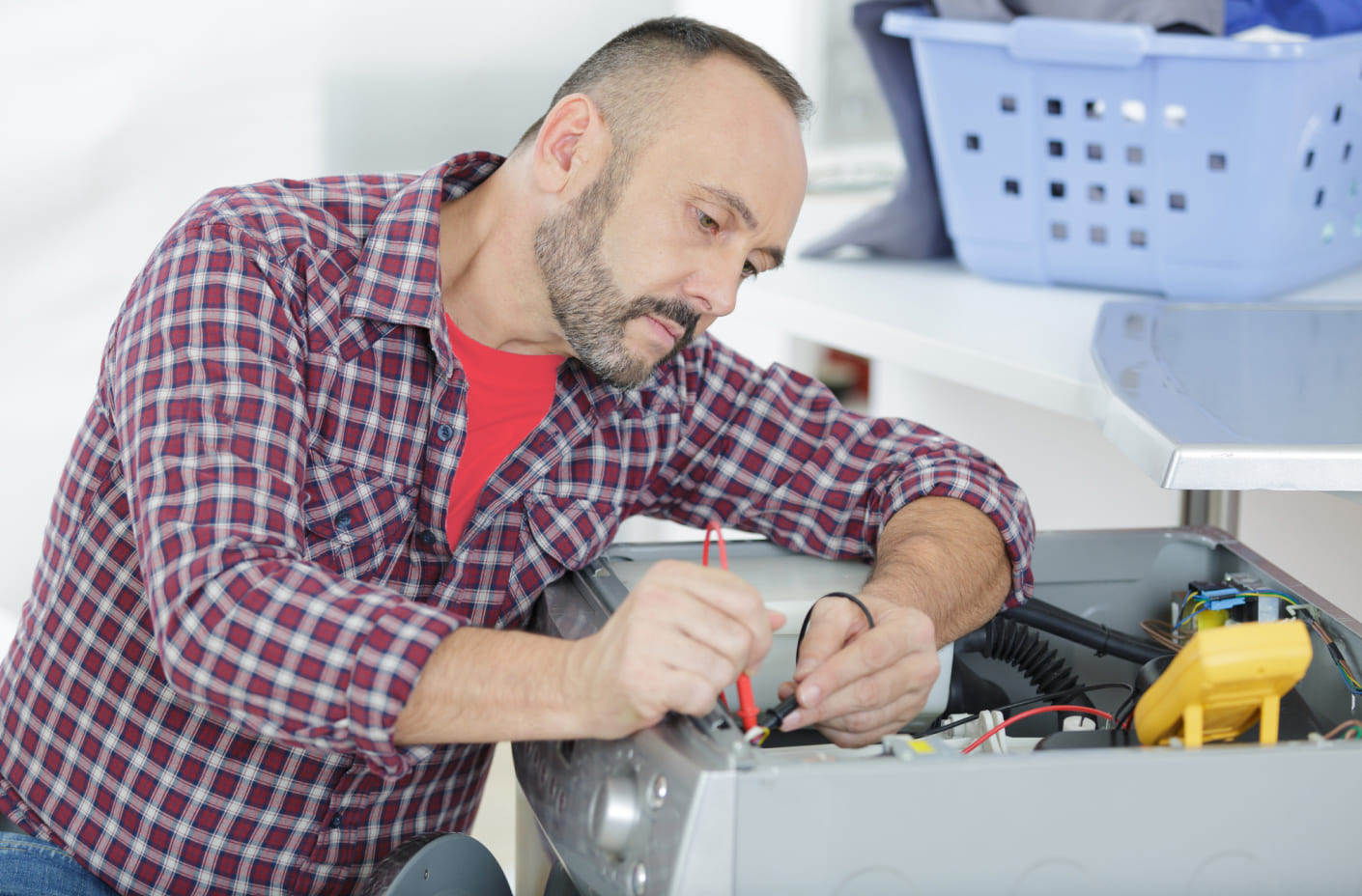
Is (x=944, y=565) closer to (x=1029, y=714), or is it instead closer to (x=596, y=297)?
(x=1029, y=714)

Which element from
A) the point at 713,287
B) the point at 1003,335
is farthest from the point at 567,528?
the point at 1003,335

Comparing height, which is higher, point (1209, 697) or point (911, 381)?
point (1209, 697)

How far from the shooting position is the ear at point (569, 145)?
107 centimetres

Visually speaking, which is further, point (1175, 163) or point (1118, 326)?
point (1175, 163)

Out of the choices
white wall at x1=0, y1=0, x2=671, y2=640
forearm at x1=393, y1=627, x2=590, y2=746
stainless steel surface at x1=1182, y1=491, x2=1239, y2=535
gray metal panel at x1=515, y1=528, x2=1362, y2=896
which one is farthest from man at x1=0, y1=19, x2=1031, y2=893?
white wall at x1=0, y1=0, x2=671, y2=640

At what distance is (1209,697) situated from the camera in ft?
2.33

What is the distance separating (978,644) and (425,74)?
4.13ft

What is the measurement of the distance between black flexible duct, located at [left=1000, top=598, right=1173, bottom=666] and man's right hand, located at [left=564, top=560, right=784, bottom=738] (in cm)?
41

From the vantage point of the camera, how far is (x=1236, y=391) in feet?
3.48

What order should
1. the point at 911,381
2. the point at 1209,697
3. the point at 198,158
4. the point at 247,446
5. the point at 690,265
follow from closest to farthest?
the point at 1209,697 < the point at 247,446 < the point at 690,265 < the point at 198,158 < the point at 911,381

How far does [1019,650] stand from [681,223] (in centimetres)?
43

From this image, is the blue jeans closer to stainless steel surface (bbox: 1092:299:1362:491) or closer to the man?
the man

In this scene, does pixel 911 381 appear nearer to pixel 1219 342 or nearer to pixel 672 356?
pixel 1219 342

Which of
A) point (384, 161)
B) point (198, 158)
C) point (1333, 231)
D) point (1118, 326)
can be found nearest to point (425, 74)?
point (384, 161)
